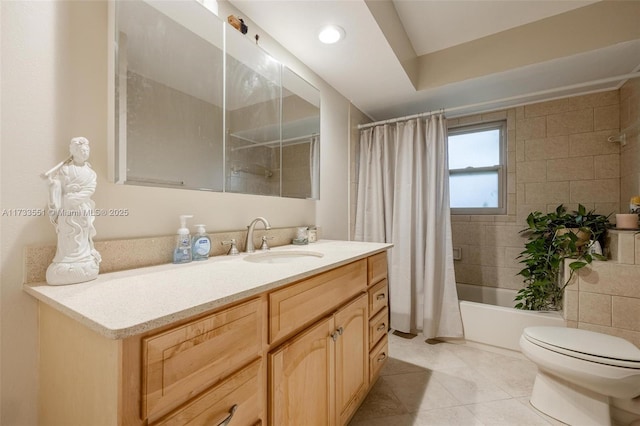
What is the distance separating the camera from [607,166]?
2156 millimetres

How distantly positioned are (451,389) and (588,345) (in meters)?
0.74

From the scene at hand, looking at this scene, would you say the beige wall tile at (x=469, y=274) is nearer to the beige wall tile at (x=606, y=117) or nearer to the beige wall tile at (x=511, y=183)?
the beige wall tile at (x=511, y=183)

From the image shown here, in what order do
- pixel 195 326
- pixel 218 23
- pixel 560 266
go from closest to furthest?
pixel 195 326
pixel 218 23
pixel 560 266

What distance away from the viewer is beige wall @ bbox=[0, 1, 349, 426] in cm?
72

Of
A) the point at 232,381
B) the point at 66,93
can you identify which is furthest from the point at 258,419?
the point at 66,93

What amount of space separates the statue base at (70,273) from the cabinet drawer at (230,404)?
474 millimetres

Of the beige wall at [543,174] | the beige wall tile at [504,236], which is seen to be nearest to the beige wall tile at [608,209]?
the beige wall at [543,174]

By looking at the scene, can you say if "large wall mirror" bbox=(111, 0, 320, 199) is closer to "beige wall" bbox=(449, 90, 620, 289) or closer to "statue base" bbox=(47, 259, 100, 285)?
"statue base" bbox=(47, 259, 100, 285)

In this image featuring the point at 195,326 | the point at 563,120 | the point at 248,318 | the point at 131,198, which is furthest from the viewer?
the point at 563,120

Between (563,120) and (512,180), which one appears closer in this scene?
(563,120)

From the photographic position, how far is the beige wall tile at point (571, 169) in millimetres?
2223

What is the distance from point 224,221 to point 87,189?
0.59 meters

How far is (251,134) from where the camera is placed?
1.44m

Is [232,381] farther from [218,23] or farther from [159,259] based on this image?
[218,23]
